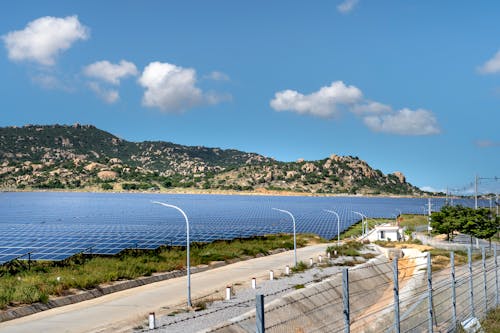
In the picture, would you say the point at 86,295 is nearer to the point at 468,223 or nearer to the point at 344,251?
the point at 344,251

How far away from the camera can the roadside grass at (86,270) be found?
2617 cm

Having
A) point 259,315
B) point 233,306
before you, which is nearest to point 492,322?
point 259,315

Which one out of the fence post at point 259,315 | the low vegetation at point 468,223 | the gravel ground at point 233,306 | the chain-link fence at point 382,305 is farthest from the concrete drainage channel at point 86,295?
the low vegetation at point 468,223

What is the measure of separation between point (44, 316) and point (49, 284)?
4866 millimetres

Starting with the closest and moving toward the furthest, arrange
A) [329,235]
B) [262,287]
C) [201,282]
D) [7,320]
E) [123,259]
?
[7,320] → [262,287] → [201,282] → [123,259] → [329,235]

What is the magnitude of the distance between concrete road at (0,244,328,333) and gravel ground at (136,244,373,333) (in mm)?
1374

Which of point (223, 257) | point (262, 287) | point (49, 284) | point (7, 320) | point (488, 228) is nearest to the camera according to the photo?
point (7, 320)

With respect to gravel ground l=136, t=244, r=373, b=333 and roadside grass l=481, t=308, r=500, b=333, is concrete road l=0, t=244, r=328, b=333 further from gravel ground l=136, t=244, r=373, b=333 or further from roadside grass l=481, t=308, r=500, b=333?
roadside grass l=481, t=308, r=500, b=333

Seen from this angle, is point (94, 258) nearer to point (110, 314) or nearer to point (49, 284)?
point (49, 284)

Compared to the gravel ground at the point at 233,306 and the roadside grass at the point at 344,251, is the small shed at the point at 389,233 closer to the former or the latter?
the roadside grass at the point at 344,251

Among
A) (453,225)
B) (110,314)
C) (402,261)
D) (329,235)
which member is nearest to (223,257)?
(402,261)

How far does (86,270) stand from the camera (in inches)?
1351

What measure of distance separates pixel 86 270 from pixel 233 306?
560 inches

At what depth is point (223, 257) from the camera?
46.5 metres
